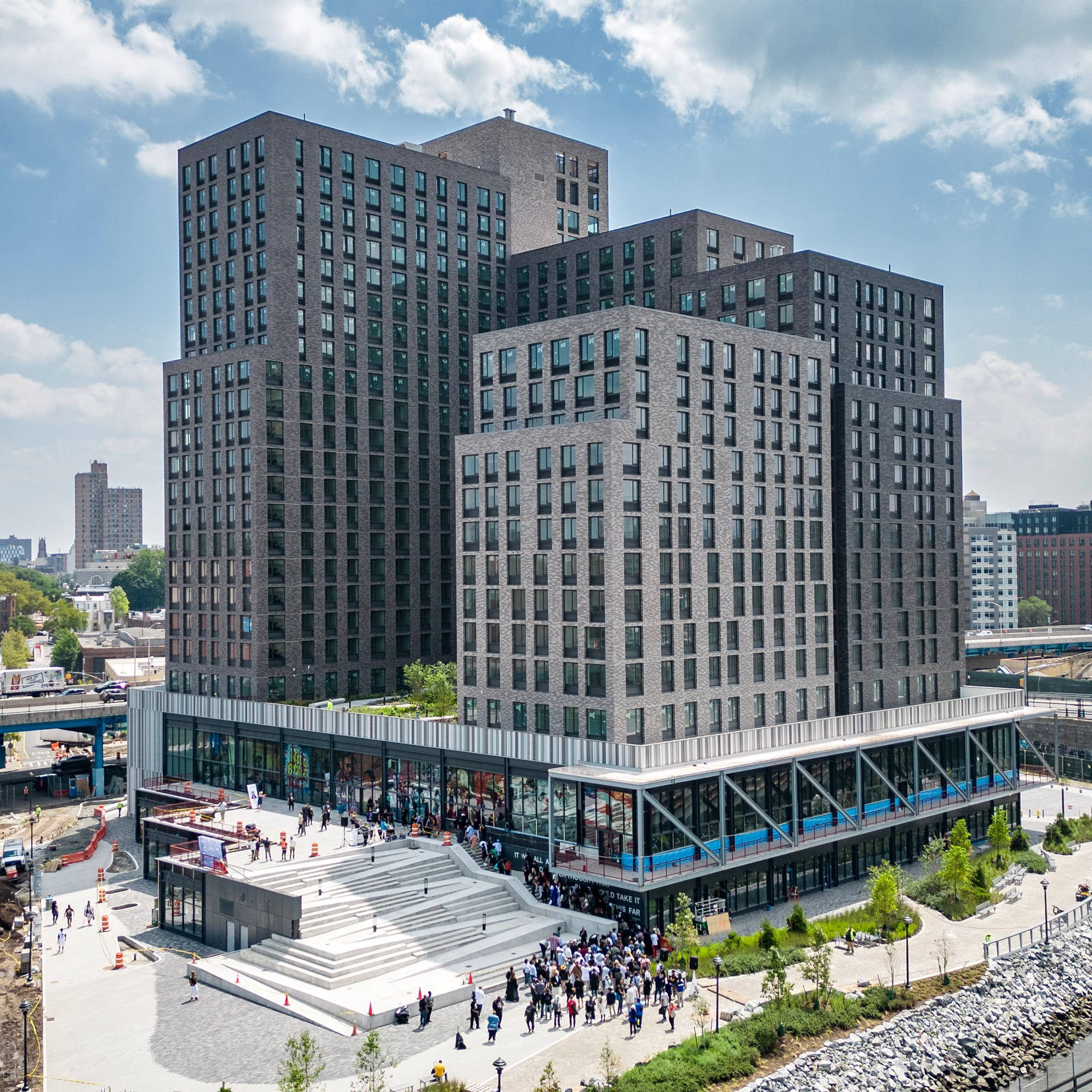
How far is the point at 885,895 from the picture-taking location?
57.5m

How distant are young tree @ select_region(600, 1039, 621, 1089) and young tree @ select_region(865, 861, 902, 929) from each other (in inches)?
846

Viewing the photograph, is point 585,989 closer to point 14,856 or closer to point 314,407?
point 14,856

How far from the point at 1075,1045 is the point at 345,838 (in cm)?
3961

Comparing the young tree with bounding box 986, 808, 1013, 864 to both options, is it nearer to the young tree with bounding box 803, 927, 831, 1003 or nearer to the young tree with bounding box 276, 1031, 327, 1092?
the young tree with bounding box 803, 927, 831, 1003

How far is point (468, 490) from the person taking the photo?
243 feet

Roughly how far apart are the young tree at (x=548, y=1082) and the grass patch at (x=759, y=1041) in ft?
7.29

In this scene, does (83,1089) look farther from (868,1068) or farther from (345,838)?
(868,1068)

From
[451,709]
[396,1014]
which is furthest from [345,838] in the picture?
[396,1014]

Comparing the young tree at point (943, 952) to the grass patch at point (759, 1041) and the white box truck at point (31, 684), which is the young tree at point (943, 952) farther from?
the white box truck at point (31, 684)

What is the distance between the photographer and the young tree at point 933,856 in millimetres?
67500

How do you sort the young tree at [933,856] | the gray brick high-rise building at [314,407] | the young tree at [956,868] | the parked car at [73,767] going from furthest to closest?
the parked car at [73,767]
the gray brick high-rise building at [314,407]
the young tree at [933,856]
the young tree at [956,868]

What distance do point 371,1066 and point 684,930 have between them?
16.9 metres

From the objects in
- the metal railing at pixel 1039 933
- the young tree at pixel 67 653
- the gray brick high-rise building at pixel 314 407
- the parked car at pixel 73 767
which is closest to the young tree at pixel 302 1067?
the metal railing at pixel 1039 933

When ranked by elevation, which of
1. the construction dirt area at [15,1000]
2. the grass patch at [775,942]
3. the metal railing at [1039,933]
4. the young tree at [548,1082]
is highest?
the young tree at [548,1082]
